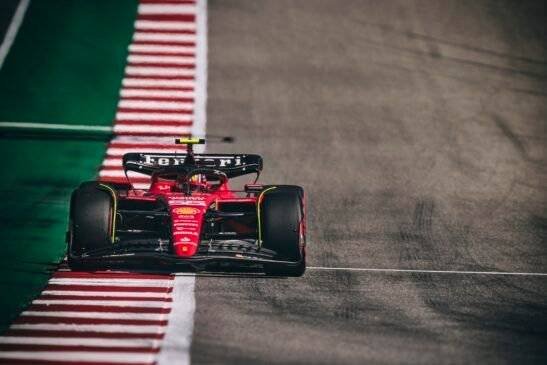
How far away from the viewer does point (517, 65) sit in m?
21.2

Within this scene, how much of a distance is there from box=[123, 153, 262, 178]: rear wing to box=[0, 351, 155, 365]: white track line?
3.45 m

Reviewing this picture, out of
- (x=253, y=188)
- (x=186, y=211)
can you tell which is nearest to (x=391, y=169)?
(x=253, y=188)

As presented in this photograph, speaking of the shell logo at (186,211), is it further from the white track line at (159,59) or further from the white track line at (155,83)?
the white track line at (159,59)

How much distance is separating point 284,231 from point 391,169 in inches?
208

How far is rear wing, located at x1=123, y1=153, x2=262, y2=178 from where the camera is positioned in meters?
13.1

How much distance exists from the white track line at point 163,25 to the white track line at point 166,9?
0.48 metres

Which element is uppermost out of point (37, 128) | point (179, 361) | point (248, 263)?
point (37, 128)

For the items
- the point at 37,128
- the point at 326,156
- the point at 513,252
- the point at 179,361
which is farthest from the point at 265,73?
the point at 179,361

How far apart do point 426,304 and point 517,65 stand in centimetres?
1066

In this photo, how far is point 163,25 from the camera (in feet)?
70.4

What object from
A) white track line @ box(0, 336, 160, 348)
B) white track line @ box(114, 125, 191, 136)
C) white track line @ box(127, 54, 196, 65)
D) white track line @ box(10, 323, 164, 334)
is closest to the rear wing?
white track line @ box(10, 323, 164, 334)

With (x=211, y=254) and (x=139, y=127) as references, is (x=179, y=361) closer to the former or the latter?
(x=211, y=254)

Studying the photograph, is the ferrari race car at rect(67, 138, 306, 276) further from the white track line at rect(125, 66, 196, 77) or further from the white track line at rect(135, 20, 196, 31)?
the white track line at rect(135, 20, 196, 31)

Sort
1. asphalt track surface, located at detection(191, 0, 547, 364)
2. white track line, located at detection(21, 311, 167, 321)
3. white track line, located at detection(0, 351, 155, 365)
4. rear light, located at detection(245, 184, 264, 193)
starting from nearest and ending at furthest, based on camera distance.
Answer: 1. white track line, located at detection(0, 351, 155, 365)
2. asphalt track surface, located at detection(191, 0, 547, 364)
3. white track line, located at detection(21, 311, 167, 321)
4. rear light, located at detection(245, 184, 264, 193)
